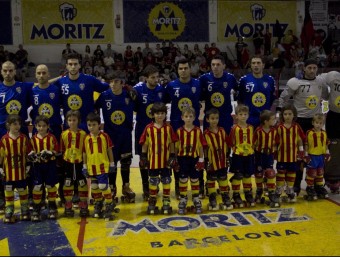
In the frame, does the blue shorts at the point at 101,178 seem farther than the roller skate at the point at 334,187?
No

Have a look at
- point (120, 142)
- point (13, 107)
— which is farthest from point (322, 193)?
point (13, 107)

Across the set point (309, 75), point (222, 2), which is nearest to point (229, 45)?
point (222, 2)

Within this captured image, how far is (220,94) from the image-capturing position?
6.68 m

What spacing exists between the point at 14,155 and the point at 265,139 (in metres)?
3.14

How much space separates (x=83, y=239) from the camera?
5344 millimetres

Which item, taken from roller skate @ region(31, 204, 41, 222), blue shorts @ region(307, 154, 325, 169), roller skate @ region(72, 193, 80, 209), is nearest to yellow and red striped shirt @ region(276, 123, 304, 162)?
blue shorts @ region(307, 154, 325, 169)

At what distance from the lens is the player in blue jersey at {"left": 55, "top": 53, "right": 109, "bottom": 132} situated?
6.33 metres

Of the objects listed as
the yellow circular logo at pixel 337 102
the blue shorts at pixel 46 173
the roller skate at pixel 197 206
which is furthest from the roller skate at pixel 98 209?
the yellow circular logo at pixel 337 102

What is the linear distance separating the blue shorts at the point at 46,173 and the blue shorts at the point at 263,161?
2.60 meters

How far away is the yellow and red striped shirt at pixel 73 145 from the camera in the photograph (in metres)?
6.00

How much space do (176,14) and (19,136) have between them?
1668 cm

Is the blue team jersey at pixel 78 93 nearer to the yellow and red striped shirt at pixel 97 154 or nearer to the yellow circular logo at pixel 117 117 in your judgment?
the yellow circular logo at pixel 117 117

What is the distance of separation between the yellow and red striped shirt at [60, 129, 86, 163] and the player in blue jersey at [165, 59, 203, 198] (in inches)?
52.1

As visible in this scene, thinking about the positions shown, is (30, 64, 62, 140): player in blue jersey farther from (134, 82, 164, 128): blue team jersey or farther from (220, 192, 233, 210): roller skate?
(220, 192, 233, 210): roller skate
